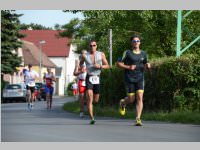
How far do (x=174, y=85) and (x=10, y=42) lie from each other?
1691 inches

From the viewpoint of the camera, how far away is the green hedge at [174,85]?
1552cm

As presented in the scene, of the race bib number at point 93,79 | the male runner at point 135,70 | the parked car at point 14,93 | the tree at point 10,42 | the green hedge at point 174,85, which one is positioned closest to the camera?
the male runner at point 135,70

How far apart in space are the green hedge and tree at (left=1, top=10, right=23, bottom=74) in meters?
40.7

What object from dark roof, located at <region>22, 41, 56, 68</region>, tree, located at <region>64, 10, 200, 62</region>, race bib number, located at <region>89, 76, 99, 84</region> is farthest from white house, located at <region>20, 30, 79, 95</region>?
race bib number, located at <region>89, 76, 99, 84</region>

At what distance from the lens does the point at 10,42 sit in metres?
57.7

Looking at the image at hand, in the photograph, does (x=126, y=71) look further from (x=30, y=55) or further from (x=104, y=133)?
(x=30, y=55)

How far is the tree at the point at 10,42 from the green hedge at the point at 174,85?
133 feet

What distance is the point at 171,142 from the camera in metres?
9.58

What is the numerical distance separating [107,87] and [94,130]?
7603mm

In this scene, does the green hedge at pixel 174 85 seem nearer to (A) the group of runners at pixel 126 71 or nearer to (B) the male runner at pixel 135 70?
(A) the group of runners at pixel 126 71

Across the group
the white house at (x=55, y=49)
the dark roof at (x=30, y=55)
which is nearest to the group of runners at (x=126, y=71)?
the dark roof at (x=30, y=55)

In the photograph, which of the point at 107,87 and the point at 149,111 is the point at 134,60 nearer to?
the point at 149,111

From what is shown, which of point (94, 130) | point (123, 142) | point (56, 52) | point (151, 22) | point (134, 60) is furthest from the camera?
point (56, 52)

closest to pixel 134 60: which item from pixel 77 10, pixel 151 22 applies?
pixel 77 10
